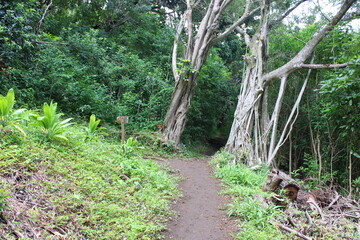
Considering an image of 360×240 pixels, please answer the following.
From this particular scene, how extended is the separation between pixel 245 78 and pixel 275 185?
5.17 meters

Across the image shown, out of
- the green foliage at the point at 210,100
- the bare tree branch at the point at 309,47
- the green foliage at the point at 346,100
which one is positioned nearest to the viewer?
the green foliage at the point at 346,100

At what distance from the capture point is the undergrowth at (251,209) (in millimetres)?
3283

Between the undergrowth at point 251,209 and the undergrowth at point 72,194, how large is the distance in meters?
1.13

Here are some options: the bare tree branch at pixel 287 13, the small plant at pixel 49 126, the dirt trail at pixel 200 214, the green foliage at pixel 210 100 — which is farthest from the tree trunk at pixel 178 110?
the small plant at pixel 49 126

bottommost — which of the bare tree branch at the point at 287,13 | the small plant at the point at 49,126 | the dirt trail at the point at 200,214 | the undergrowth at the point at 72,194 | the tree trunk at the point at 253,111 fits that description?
the dirt trail at the point at 200,214

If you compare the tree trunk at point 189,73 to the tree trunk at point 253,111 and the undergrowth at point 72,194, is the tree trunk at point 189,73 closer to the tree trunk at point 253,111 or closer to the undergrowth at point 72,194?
the tree trunk at point 253,111

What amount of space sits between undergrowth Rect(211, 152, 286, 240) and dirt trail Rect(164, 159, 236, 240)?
0.18 m

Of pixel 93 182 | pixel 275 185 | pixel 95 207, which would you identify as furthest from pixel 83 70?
pixel 275 185

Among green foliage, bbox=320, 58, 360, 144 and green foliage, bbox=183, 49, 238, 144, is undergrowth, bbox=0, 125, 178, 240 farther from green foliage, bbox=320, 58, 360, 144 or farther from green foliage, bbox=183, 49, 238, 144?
green foliage, bbox=183, 49, 238, 144

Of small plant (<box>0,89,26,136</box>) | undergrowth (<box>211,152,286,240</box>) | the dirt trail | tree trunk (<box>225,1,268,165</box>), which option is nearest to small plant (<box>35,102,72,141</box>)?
small plant (<box>0,89,26,136</box>)

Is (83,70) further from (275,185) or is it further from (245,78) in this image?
(275,185)

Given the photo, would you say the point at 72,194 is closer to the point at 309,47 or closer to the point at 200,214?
the point at 200,214

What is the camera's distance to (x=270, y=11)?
400 inches

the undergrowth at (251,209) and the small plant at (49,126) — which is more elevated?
the small plant at (49,126)
